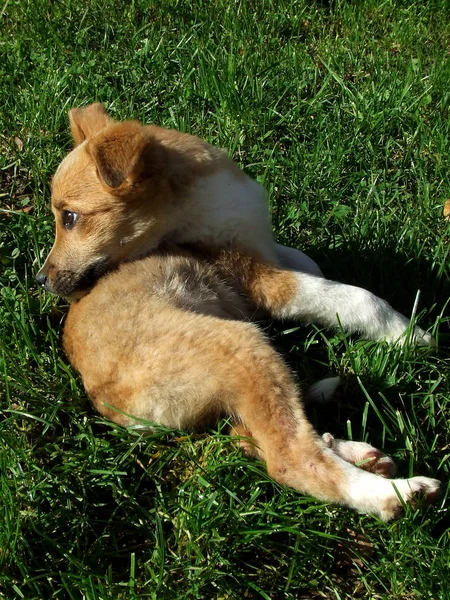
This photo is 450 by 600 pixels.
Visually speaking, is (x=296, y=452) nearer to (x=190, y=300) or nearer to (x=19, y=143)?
(x=190, y=300)

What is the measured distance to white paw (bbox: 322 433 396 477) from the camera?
2.99 m

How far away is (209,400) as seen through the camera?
316cm

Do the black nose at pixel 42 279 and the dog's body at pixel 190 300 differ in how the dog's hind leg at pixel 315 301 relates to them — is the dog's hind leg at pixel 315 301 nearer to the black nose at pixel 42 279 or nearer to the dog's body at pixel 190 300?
the dog's body at pixel 190 300

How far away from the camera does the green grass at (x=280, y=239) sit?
291 cm

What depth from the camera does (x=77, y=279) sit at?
13.0 feet

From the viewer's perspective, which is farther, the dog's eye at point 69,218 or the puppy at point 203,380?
the dog's eye at point 69,218

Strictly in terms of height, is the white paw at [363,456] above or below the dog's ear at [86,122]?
below

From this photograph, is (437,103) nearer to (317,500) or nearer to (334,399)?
(334,399)

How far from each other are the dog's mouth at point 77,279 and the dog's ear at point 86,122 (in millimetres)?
886

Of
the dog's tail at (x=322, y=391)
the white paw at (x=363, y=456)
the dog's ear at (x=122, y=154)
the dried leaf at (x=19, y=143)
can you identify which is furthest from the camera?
the dried leaf at (x=19, y=143)

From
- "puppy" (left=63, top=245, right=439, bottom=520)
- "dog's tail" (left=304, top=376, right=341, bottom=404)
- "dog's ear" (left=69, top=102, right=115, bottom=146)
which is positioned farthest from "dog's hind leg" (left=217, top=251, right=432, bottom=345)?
"dog's ear" (left=69, top=102, right=115, bottom=146)

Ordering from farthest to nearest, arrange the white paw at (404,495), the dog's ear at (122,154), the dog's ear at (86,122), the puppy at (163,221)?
the dog's ear at (86,122) → the puppy at (163,221) → the dog's ear at (122,154) → the white paw at (404,495)

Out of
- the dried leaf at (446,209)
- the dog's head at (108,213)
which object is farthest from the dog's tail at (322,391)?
the dried leaf at (446,209)

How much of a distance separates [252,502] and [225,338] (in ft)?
2.40
